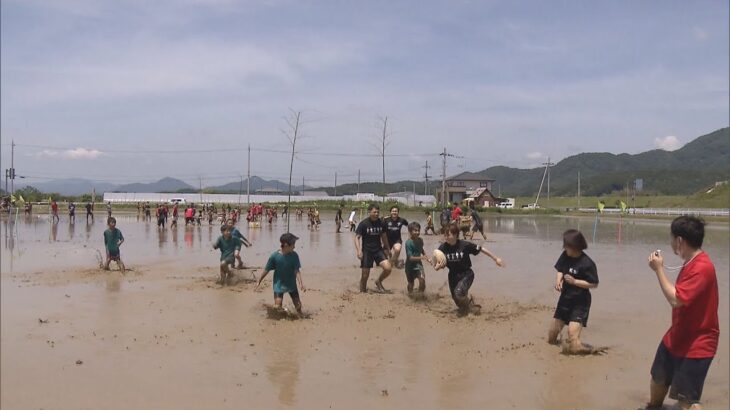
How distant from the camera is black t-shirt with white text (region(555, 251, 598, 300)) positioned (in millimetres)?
7422

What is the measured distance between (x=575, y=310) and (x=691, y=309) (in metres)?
2.73

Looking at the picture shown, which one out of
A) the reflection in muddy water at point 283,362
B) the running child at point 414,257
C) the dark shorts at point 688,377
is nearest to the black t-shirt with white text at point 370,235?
the running child at point 414,257

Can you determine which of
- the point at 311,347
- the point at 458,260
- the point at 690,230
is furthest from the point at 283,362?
the point at 690,230

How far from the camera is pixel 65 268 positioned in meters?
14.2

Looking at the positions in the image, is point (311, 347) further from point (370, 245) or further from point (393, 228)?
point (393, 228)

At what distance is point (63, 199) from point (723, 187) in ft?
272

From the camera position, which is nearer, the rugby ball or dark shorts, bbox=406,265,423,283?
the rugby ball

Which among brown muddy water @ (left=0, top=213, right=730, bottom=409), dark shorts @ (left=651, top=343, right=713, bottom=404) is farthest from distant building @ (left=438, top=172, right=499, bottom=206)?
dark shorts @ (left=651, top=343, right=713, bottom=404)

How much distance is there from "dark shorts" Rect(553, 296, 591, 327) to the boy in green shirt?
7.07 meters

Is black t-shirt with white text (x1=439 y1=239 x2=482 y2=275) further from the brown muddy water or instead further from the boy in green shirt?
the boy in green shirt

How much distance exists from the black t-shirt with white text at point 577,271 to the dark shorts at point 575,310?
0.06 m

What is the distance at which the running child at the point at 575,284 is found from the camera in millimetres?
7387

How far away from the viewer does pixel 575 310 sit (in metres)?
7.57

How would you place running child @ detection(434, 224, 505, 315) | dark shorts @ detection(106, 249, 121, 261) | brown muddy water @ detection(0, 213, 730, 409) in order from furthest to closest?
dark shorts @ detection(106, 249, 121, 261)
running child @ detection(434, 224, 505, 315)
brown muddy water @ detection(0, 213, 730, 409)
